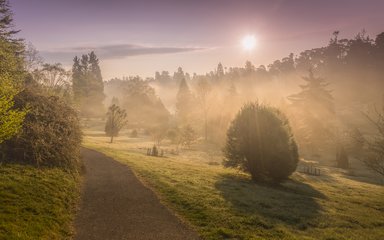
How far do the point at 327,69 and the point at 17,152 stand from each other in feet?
452

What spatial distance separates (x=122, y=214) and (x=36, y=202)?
455 cm

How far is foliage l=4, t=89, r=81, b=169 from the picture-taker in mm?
19453

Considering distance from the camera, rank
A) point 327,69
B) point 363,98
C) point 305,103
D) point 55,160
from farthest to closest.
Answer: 1. point 327,69
2. point 363,98
3. point 305,103
4. point 55,160

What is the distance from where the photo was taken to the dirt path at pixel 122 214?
1293cm

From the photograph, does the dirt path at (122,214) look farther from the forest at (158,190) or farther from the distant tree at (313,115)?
the distant tree at (313,115)

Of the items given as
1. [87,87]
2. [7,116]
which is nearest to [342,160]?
[7,116]

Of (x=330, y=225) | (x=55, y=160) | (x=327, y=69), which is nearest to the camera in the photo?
(x=330, y=225)

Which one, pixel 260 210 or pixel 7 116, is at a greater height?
pixel 7 116

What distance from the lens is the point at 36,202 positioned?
1422 centimetres

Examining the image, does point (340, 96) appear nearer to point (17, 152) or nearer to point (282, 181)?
point (282, 181)

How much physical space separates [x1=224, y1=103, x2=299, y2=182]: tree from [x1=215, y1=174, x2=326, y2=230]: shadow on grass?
204cm

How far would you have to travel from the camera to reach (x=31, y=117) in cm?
2178

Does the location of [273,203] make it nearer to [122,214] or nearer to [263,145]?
[263,145]

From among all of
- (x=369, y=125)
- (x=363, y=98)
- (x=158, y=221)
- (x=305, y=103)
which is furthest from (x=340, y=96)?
(x=158, y=221)
